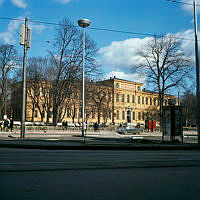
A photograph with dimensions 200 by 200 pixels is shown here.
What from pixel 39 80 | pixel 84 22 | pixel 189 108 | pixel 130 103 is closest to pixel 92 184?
pixel 84 22

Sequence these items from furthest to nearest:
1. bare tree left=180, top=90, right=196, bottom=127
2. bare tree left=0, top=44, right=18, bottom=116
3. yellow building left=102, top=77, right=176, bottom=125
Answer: yellow building left=102, top=77, right=176, bottom=125
bare tree left=180, top=90, right=196, bottom=127
bare tree left=0, top=44, right=18, bottom=116

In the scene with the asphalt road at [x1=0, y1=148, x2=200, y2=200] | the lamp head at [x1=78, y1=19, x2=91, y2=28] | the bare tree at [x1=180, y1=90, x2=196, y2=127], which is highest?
the lamp head at [x1=78, y1=19, x2=91, y2=28]

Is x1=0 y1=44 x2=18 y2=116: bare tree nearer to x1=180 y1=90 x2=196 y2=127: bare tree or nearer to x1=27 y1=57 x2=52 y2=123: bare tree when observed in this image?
x1=27 y1=57 x2=52 y2=123: bare tree

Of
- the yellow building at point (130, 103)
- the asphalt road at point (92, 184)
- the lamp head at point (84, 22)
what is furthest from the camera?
the yellow building at point (130, 103)

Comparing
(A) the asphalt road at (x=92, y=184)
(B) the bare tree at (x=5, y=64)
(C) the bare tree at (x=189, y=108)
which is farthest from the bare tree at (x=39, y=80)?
(C) the bare tree at (x=189, y=108)

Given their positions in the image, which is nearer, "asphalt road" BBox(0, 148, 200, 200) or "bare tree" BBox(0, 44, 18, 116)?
"asphalt road" BBox(0, 148, 200, 200)

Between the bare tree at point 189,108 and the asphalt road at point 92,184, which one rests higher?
the bare tree at point 189,108

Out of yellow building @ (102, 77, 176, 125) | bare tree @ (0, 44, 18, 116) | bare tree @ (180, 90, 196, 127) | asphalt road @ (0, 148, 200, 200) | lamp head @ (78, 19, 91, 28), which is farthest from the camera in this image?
yellow building @ (102, 77, 176, 125)

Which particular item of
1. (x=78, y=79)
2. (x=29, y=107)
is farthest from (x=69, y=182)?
(x=29, y=107)

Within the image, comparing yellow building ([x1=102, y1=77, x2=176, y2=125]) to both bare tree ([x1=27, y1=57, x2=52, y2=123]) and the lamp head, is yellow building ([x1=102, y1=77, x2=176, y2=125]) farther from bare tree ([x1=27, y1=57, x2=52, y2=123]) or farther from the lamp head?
the lamp head

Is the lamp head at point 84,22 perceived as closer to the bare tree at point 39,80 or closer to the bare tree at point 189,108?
the bare tree at point 39,80

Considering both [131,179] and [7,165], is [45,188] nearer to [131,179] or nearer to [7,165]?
[131,179]

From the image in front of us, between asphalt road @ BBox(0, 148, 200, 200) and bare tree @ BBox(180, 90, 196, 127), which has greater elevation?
bare tree @ BBox(180, 90, 196, 127)

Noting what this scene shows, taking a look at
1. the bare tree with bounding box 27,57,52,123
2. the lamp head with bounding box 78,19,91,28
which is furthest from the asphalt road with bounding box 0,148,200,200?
the bare tree with bounding box 27,57,52,123
